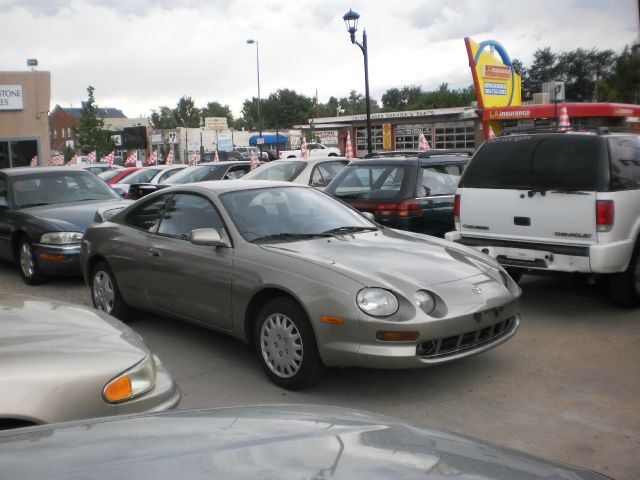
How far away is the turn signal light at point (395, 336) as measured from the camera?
4312 mm

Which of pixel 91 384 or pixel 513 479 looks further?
pixel 91 384

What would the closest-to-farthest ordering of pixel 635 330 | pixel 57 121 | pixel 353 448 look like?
pixel 353 448, pixel 635 330, pixel 57 121

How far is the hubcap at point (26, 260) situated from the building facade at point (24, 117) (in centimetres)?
1876

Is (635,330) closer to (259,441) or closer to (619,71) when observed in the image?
(259,441)

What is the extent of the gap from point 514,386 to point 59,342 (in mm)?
3116

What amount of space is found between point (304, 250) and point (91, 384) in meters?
2.26

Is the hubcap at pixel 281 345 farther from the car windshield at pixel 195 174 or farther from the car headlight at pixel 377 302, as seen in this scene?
the car windshield at pixel 195 174

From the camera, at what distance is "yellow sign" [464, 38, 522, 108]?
25.4m

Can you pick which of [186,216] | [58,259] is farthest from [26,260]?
[186,216]

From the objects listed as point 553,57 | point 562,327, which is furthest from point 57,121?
point 562,327

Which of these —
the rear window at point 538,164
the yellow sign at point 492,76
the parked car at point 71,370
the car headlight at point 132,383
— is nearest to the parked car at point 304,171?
the rear window at point 538,164

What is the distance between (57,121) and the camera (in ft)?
377

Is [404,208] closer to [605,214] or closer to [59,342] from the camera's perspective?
[605,214]

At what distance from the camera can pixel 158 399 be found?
11.0 feet
